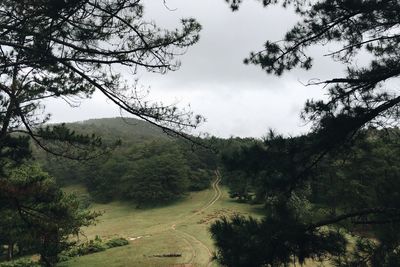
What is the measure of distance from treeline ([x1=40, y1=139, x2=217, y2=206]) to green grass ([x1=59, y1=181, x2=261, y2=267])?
273cm

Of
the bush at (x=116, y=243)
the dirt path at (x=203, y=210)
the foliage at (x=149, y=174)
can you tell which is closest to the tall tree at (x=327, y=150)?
the dirt path at (x=203, y=210)

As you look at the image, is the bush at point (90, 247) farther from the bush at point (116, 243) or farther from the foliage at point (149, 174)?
the foliage at point (149, 174)

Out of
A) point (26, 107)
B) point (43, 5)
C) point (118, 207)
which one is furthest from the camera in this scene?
point (118, 207)

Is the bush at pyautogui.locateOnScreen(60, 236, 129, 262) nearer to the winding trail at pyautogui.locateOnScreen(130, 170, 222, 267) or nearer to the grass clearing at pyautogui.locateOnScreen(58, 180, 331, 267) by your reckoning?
the grass clearing at pyautogui.locateOnScreen(58, 180, 331, 267)

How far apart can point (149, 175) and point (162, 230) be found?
2493 cm

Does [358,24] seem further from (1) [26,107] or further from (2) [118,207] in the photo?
(2) [118,207]

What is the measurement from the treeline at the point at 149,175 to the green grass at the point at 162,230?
273 centimetres

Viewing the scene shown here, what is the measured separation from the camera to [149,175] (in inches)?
2726

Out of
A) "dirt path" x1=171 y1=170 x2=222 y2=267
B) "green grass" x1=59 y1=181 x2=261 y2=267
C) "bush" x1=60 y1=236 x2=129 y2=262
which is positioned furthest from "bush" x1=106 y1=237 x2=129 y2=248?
"dirt path" x1=171 y1=170 x2=222 y2=267

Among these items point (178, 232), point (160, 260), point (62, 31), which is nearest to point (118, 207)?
point (178, 232)

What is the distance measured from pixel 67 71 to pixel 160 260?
21.7 m

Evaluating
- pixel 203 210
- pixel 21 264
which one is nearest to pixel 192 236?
pixel 21 264

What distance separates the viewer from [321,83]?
639cm

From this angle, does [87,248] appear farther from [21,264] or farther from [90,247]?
[21,264]
